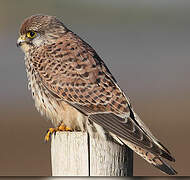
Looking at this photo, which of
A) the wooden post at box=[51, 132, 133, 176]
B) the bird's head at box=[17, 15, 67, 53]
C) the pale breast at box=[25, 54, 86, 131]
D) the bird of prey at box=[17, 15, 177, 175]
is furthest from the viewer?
the bird's head at box=[17, 15, 67, 53]

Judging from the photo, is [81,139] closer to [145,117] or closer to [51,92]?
[51,92]

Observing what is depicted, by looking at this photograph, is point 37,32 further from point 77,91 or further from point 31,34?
point 77,91

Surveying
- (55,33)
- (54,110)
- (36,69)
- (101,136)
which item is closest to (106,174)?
(101,136)

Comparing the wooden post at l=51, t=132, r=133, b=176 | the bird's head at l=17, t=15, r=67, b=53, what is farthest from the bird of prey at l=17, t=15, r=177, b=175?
the wooden post at l=51, t=132, r=133, b=176

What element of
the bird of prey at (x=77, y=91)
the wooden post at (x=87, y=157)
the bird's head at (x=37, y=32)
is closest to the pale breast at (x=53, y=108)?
the bird of prey at (x=77, y=91)

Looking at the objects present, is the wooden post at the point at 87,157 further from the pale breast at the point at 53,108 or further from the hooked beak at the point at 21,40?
the hooked beak at the point at 21,40

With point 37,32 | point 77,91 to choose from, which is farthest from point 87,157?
point 37,32

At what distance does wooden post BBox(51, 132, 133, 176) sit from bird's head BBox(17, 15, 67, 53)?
1.94 metres

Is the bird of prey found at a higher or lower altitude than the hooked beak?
lower

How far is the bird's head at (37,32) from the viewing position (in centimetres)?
688

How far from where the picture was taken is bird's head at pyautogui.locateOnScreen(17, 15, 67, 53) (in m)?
6.88

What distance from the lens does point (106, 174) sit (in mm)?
4973

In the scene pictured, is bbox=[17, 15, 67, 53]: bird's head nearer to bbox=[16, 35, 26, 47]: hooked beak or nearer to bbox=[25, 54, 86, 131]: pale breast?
bbox=[16, 35, 26, 47]: hooked beak

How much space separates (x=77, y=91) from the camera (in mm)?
6234
